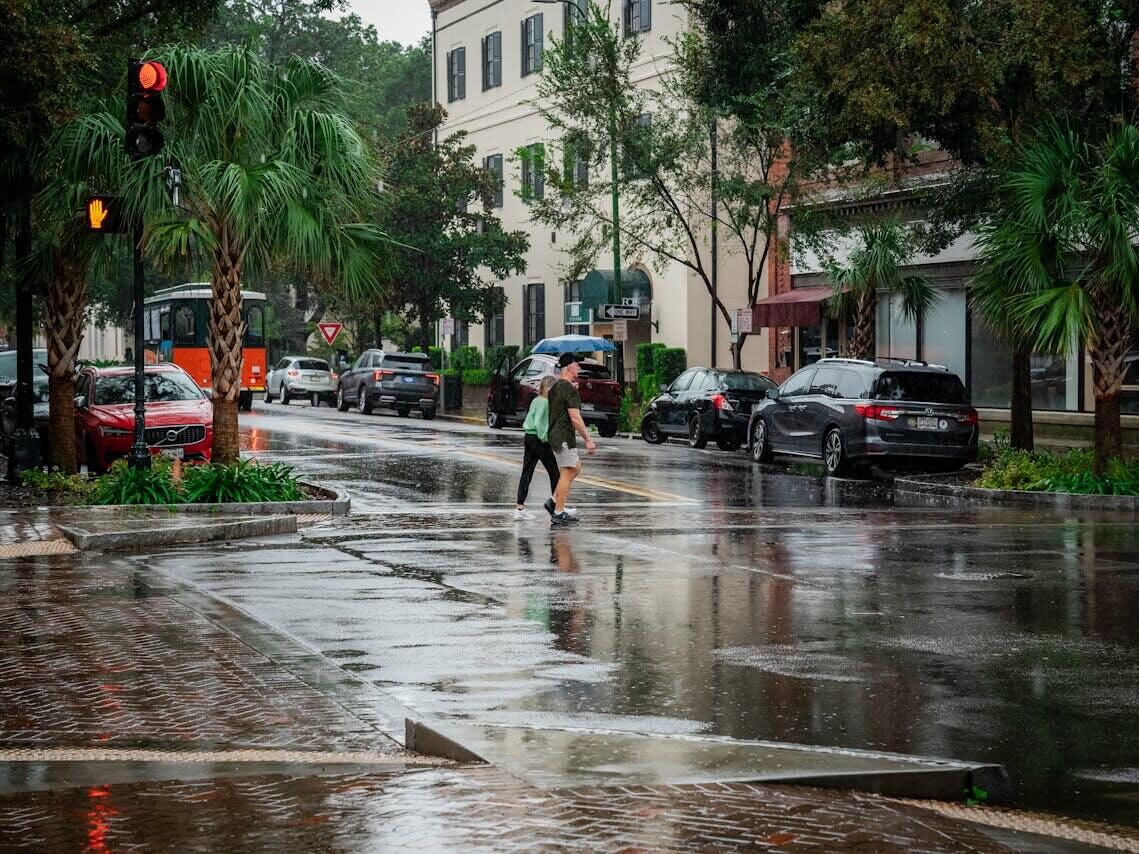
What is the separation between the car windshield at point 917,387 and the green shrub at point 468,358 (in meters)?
31.8

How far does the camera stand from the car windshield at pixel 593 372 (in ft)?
125

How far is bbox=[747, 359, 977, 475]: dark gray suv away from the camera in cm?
2612

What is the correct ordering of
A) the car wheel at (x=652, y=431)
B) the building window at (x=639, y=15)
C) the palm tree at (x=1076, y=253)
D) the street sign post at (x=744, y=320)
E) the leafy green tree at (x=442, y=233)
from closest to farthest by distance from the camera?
the palm tree at (x=1076, y=253) → the car wheel at (x=652, y=431) → the street sign post at (x=744, y=320) → the building window at (x=639, y=15) → the leafy green tree at (x=442, y=233)

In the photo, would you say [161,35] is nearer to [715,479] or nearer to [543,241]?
[715,479]

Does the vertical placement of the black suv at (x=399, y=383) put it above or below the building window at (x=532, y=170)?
below

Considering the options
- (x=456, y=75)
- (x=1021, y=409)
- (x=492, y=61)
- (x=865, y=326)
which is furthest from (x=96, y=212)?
(x=456, y=75)

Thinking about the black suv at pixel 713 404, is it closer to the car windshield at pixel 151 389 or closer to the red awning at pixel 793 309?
the red awning at pixel 793 309

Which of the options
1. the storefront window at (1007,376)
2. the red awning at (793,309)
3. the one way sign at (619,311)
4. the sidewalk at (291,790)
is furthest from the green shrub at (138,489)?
the red awning at (793,309)

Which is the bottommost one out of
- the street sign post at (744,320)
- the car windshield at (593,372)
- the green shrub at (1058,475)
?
the green shrub at (1058,475)

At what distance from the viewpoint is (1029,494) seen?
22.3 metres

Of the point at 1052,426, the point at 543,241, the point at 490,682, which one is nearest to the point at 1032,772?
the point at 490,682

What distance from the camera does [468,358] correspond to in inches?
2283

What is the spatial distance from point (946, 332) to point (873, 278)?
5.36 meters

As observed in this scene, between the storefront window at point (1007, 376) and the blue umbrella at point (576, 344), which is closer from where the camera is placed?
the storefront window at point (1007, 376)
